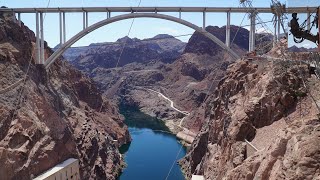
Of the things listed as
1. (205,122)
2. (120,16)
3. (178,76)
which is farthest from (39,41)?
(178,76)

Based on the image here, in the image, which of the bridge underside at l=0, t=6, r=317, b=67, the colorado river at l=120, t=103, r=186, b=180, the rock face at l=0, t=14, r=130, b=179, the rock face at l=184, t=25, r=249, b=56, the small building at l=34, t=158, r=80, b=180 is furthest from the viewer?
the rock face at l=184, t=25, r=249, b=56

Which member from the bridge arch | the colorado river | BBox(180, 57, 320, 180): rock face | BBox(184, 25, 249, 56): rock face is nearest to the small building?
the colorado river

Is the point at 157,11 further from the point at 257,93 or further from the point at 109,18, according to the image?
the point at 257,93

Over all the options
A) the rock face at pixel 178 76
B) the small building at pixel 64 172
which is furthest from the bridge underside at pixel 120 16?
the rock face at pixel 178 76

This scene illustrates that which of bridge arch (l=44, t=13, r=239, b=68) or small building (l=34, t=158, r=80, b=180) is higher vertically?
bridge arch (l=44, t=13, r=239, b=68)

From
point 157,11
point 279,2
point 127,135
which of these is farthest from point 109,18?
point 127,135

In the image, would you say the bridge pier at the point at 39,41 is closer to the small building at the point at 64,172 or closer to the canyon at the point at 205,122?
the canyon at the point at 205,122

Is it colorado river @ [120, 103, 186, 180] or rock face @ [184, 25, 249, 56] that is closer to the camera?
colorado river @ [120, 103, 186, 180]

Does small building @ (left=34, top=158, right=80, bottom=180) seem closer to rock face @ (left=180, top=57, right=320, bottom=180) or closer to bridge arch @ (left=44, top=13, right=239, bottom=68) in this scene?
rock face @ (left=180, top=57, right=320, bottom=180)
